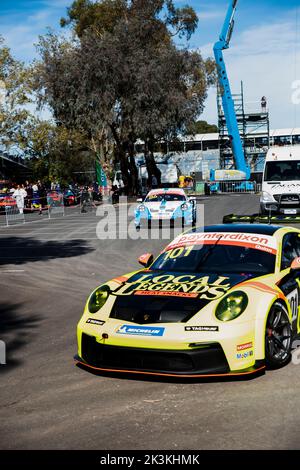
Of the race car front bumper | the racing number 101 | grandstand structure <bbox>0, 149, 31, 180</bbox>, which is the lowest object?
the race car front bumper

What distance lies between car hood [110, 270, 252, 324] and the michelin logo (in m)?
0.10

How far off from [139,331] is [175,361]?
A: 414 millimetres

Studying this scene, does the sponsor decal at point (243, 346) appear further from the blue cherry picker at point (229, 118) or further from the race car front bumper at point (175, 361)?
Answer: the blue cherry picker at point (229, 118)

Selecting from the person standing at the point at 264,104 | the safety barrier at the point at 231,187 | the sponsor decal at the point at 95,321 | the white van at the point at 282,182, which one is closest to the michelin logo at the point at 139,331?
the sponsor decal at the point at 95,321

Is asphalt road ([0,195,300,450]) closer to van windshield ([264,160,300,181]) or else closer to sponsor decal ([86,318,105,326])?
sponsor decal ([86,318,105,326])

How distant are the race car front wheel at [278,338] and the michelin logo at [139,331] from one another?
1.00 m

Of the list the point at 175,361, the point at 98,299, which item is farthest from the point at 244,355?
the point at 98,299

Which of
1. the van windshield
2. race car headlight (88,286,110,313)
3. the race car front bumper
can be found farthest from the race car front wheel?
the van windshield

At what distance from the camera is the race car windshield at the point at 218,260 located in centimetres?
694

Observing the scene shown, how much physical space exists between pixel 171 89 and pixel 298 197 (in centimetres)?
2291

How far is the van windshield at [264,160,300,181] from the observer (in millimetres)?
22594

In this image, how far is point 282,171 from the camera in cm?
2277

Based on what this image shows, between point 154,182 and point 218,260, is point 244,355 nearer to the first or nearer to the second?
point 218,260
